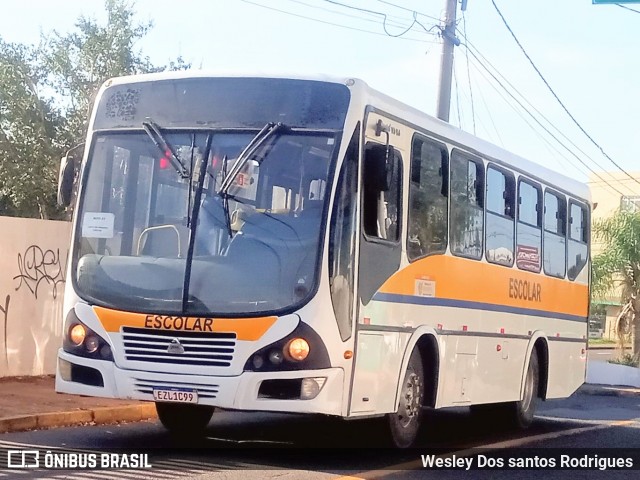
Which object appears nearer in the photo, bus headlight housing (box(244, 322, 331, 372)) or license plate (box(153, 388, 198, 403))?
bus headlight housing (box(244, 322, 331, 372))

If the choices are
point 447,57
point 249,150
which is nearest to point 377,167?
point 249,150

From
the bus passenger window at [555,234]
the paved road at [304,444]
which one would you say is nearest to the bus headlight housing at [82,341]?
the paved road at [304,444]

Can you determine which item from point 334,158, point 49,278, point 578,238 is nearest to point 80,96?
point 49,278

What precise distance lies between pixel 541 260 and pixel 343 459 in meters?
5.69

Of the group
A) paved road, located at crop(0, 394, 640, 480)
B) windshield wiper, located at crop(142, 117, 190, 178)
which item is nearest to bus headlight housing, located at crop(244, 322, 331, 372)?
paved road, located at crop(0, 394, 640, 480)

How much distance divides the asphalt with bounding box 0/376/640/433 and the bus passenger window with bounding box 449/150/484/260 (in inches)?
162

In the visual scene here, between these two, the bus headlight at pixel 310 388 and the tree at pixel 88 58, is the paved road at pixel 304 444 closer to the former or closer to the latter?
the bus headlight at pixel 310 388

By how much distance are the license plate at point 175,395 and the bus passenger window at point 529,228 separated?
19.6 feet

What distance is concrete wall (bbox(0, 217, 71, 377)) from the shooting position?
14.8 m

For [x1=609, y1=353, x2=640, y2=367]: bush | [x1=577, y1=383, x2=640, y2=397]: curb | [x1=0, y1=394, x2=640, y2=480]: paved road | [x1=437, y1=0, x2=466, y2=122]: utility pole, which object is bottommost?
[x1=0, y1=394, x2=640, y2=480]: paved road

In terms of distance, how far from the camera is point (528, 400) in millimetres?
15031

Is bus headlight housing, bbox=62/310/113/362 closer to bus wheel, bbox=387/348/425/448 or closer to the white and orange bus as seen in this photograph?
the white and orange bus

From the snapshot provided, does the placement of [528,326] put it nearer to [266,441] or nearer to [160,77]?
[266,441]

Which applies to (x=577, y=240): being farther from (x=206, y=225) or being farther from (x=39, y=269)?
(x=206, y=225)
